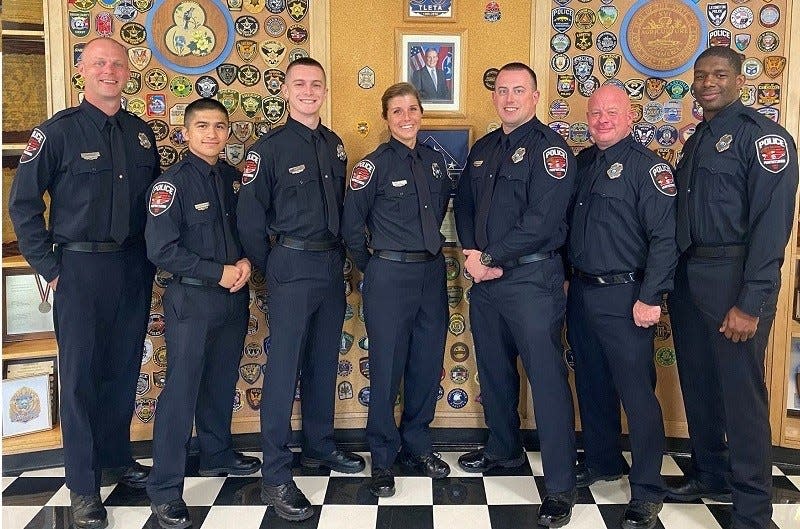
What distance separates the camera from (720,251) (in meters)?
2.87

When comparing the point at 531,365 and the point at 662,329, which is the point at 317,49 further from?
the point at 662,329

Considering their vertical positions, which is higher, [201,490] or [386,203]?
[386,203]

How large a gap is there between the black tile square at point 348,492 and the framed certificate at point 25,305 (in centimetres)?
181

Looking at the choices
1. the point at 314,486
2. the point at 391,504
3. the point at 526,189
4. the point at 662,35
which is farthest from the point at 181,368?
the point at 662,35

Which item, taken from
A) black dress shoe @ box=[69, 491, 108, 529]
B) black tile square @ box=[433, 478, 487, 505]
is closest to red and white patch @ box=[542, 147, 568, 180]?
black tile square @ box=[433, 478, 487, 505]

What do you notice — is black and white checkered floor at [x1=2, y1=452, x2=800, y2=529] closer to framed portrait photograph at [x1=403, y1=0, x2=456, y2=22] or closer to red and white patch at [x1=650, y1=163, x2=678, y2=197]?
red and white patch at [x1=650, y1=163, x2=678, y2=197]

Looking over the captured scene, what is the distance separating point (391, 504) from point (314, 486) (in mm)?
434

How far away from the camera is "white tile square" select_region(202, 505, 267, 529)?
2988 millimetres

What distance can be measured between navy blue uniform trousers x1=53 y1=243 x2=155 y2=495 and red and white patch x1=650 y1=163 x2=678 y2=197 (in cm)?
238

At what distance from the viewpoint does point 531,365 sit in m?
3.09

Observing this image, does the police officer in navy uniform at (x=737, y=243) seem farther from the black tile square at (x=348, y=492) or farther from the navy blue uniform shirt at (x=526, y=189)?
the black tile square at (x=348, y=492)

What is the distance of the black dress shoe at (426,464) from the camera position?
135 inches

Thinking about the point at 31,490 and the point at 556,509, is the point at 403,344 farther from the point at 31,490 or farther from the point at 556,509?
the point at 31,490

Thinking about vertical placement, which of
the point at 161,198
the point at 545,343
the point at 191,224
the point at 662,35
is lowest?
the point at 545,343
